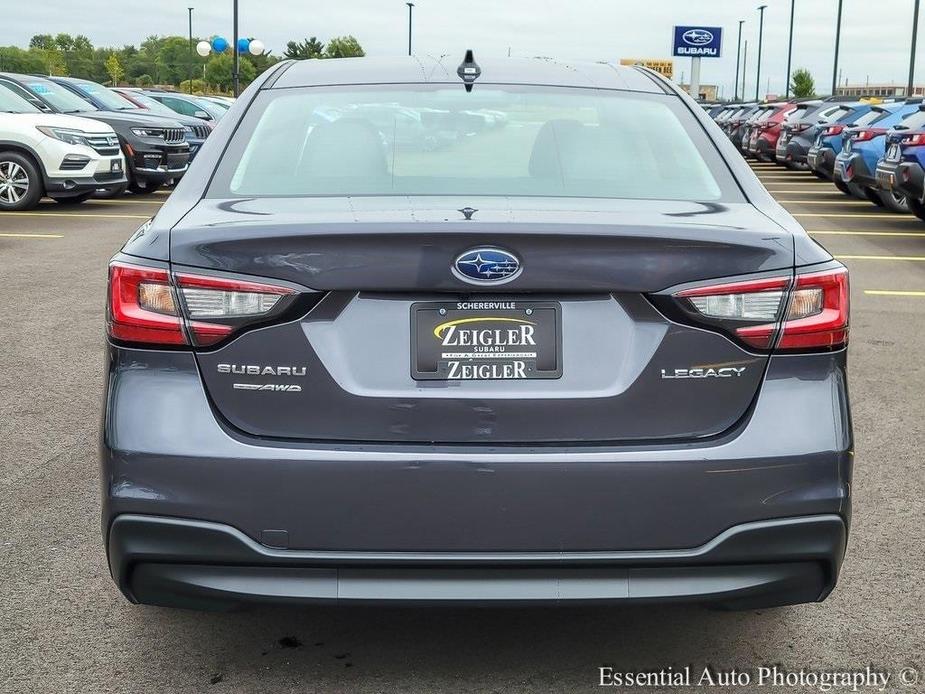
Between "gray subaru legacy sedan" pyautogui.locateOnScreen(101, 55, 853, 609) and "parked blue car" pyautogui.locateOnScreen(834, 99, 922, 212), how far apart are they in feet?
47.4

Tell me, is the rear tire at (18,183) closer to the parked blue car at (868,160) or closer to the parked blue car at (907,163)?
the parked blue car at (907,163)

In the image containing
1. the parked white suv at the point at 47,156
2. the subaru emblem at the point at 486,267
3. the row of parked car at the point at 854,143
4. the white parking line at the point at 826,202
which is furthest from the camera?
the white parking line at the point at 826,202

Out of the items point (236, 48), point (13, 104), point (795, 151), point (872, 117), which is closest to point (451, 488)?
point (13, 104)

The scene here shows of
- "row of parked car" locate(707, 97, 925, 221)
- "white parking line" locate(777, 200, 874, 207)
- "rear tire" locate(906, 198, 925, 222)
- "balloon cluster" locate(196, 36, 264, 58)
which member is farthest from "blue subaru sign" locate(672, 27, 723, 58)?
"rear tire" locate(906, 198, 925, 222)

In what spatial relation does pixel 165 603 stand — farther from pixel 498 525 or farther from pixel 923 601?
pixel 923 601

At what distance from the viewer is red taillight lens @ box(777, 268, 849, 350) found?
286cm

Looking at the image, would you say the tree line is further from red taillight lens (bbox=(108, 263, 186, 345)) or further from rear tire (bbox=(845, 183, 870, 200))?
red taillight lens (bbox=(108, 263, 186, 345))

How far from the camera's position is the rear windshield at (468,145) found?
3338 millimetres

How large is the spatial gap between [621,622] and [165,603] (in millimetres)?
1344

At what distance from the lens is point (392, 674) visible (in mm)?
3277

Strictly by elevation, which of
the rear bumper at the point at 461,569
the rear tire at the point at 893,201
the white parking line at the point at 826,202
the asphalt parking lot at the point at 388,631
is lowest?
the white parking line at the point at 826,202

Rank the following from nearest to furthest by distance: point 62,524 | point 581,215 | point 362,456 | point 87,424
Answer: point 362,456
point 581,215
point 62,524
point 87,424

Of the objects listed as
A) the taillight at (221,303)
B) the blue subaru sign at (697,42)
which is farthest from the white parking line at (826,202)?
the blue subaru sign at (697,42)

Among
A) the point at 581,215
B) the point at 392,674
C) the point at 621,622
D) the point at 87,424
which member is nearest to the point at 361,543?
the point at 392,674
